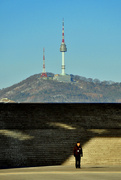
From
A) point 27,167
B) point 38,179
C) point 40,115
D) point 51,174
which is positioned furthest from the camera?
point 40,115

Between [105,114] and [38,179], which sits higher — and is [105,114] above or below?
above

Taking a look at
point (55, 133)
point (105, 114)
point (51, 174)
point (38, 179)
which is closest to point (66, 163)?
point (55, 133)

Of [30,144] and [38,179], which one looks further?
[30,144]

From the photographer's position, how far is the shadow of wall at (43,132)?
1120 inches

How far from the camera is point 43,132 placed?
28797 mm

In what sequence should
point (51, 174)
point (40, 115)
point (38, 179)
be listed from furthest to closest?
point (40, 115) < point (51, 174) < point (38, 179)

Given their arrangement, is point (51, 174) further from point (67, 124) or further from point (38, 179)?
point (67, 124)

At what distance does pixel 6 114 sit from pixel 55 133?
9.27ft

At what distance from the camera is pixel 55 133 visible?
28688 mm

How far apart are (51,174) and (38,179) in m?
2.39

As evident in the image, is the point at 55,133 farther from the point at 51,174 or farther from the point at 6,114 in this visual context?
the point at 51,174

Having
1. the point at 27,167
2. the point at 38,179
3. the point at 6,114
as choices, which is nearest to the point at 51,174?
the point at 38,179

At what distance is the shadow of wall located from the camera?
2844 centimetres

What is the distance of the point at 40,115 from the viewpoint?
1173 inches
